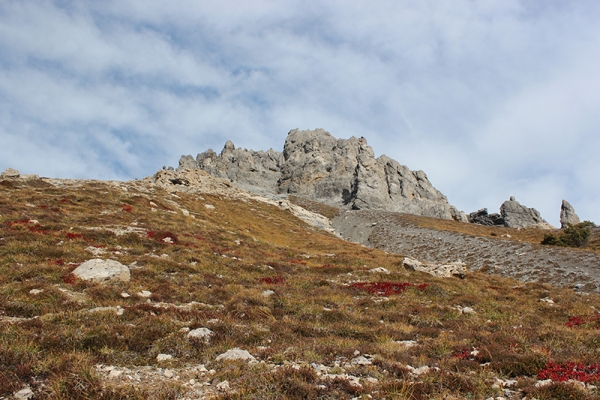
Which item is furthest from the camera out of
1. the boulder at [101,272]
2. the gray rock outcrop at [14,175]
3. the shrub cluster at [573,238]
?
the shrub cluster at [573,238]

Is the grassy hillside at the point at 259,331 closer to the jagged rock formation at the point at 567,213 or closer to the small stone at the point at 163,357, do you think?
the small stone at the point at 163,357

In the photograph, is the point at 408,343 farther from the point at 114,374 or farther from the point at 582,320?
the point at 582,320

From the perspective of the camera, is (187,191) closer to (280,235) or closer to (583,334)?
(280,235)

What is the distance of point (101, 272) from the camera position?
17000 mm

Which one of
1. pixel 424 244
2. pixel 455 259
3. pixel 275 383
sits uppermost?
pixel 424 244

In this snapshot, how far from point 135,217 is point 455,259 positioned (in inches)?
1765

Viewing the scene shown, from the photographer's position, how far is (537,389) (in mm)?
7570

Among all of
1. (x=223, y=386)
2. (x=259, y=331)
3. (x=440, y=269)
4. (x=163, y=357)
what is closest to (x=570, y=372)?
(x=223, y=386)

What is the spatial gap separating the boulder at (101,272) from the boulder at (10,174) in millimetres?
53816

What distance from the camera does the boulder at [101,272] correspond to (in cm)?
1670

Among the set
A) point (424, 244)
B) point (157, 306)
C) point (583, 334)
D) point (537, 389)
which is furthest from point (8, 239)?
point (424, 244)

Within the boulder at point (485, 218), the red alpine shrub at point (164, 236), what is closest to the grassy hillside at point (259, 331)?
the red alpine shrub at point (164, 236)

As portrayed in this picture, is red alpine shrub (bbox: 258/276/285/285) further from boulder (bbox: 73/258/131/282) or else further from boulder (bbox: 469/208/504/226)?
boulder (bbox: 469/208/504/226)

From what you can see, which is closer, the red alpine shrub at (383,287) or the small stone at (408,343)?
the small stone at (408,343)
